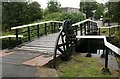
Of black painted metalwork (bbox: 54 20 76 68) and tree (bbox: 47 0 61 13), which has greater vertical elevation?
tree (bbox: 47 0 61 13)

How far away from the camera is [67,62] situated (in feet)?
23.2

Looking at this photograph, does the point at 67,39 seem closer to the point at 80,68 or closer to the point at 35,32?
the point at 80,68

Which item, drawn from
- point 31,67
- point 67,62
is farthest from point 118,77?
point 31,67

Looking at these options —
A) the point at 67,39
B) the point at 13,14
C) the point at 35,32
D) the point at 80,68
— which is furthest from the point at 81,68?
the point at 13,14

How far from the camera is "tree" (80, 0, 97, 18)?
47.4 metres

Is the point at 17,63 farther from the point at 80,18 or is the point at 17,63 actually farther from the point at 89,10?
the point at 89,10

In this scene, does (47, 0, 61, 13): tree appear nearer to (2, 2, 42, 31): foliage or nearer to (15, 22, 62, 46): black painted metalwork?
(2, 2, 42, 31): foliage

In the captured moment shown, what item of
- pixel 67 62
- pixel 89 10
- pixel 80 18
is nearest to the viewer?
pixel 67 62

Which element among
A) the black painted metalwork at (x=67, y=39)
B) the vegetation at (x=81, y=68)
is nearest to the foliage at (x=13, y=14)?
the black painted metalwork at (x=67, y=39)

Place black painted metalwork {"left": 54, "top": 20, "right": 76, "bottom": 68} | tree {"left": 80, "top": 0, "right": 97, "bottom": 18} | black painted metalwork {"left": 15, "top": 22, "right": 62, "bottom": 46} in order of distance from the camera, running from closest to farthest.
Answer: black painted metalwork {"left": 54, "top": 20, "right": 76, "bottom": 68} → black painted metalwork {"left": 15, "top": 22, "right": 62, "bottom": 46} → tree {"left": 80, "top": 0, "right": 97, "bottom": 18}

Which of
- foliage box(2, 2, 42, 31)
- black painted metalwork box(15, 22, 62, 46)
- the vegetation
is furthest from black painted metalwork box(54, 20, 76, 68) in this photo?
foliage box(2, 2, 42, 31)

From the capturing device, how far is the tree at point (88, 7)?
47.4 meters

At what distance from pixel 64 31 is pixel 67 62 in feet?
3.60

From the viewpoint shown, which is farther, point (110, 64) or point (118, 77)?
point (110, 64)
